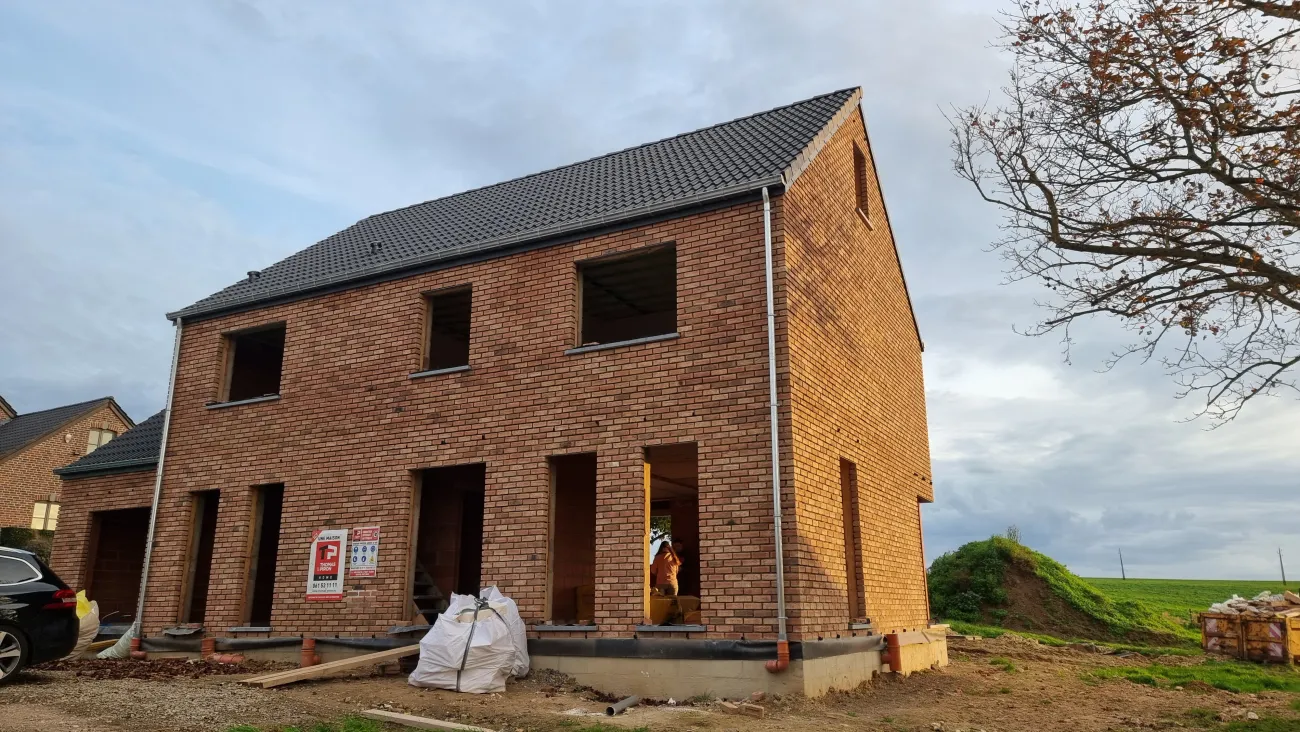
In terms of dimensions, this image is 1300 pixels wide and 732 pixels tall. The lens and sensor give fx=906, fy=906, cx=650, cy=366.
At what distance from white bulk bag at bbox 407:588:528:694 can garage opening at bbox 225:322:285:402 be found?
7.04 metres

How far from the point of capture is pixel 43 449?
37812 mm

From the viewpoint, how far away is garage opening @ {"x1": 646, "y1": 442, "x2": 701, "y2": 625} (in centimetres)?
1183

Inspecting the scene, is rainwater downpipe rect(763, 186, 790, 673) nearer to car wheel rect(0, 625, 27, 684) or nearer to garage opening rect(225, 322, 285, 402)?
car wheel rect(0, 625, 27, 684)

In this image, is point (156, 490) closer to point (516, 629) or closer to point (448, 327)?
point (448, 327)

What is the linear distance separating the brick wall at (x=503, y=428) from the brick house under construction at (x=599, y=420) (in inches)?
1.4

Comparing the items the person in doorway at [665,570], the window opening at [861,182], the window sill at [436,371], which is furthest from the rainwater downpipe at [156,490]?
the window opening at [861,182]

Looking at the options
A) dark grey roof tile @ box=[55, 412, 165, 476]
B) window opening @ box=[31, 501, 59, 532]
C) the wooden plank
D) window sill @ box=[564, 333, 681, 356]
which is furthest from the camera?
window opening @ box=[31, 501, 59, 532]

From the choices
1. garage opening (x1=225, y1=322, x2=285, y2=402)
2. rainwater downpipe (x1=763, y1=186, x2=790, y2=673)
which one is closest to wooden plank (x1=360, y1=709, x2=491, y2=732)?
rainwater downpipe (x1=763, y1=186, x2=790, y2=673)

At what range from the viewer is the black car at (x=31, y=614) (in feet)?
33.7

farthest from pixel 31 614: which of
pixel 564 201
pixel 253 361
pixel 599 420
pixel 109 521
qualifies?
pixel 564 201

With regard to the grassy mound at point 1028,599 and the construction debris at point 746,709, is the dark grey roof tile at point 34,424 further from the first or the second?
the construction debris at point 746,709

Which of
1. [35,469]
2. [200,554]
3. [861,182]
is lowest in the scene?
[200,554]

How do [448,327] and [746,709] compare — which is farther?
[448,327]

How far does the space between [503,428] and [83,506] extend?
9524 millimetres
